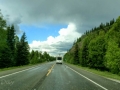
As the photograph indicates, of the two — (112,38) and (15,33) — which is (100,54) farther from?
(15,33)

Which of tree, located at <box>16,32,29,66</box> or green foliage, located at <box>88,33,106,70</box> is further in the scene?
tree, located at <box>16,32,29,66</box>

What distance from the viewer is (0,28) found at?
42000mm

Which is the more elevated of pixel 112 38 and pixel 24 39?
pixel 24 39

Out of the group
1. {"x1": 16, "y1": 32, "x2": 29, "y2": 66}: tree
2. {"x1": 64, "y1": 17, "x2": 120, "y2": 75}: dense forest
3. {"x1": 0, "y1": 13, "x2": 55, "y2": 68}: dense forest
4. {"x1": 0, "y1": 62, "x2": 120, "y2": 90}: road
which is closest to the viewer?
{"x1": 0, "y1": 62, "x2": 120, "y2": 90}: road

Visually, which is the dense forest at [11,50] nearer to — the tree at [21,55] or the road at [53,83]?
the tree at [21,55]

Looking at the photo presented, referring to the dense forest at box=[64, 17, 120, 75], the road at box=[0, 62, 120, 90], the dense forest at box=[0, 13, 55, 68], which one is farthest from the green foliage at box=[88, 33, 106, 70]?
the road at box=[0, 62, 120, 90]

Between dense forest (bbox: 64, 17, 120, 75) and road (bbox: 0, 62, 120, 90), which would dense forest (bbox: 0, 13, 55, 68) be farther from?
road (bbox: 0, 62, 120, 90)

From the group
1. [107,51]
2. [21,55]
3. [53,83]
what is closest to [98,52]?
[107,51]

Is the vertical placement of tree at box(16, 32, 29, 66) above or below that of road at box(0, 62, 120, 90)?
above

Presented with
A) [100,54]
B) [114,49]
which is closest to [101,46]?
[100,54]

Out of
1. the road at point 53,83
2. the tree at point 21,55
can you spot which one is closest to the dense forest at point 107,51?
the road at point 53,83

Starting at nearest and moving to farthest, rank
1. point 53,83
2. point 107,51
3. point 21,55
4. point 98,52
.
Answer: point 53,83 < point 107,51 < point 98,52 < point 21,55

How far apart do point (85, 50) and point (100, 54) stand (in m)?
16.4

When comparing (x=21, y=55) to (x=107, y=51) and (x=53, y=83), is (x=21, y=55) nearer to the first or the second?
(x=107, y=51)
